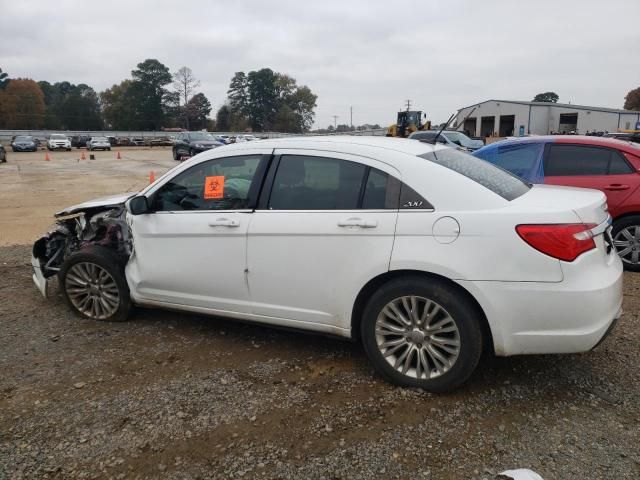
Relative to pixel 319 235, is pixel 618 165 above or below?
above

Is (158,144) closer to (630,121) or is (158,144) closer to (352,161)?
(630,121)

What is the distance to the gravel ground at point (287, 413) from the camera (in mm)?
2566

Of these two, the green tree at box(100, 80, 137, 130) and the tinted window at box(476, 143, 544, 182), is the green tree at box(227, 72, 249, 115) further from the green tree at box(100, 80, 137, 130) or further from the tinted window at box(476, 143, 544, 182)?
the tinted window at box(476, 143, 544, 182)

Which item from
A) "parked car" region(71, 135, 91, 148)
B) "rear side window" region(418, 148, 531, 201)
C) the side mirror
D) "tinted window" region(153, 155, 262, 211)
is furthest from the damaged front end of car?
"parked car" region(71, 135, 91, 148)

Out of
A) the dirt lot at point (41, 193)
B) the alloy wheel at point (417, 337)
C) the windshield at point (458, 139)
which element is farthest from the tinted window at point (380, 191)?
the windshield at point (458, 139)

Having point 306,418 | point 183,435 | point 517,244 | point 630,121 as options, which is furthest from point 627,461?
point 630,121

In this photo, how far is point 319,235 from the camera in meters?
3.27

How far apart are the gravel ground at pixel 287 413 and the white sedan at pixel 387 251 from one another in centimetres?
34

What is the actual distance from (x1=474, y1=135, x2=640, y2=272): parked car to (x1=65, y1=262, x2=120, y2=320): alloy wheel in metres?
5.00

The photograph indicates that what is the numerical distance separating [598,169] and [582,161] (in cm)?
21

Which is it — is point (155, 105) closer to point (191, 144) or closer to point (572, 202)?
point (191, 144)

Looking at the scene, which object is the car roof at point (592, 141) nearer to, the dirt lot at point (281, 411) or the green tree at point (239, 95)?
the dirt lot at point (281, 411)

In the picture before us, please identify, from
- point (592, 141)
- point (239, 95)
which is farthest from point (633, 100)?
point (592, 141)

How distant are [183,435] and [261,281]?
1154mm
